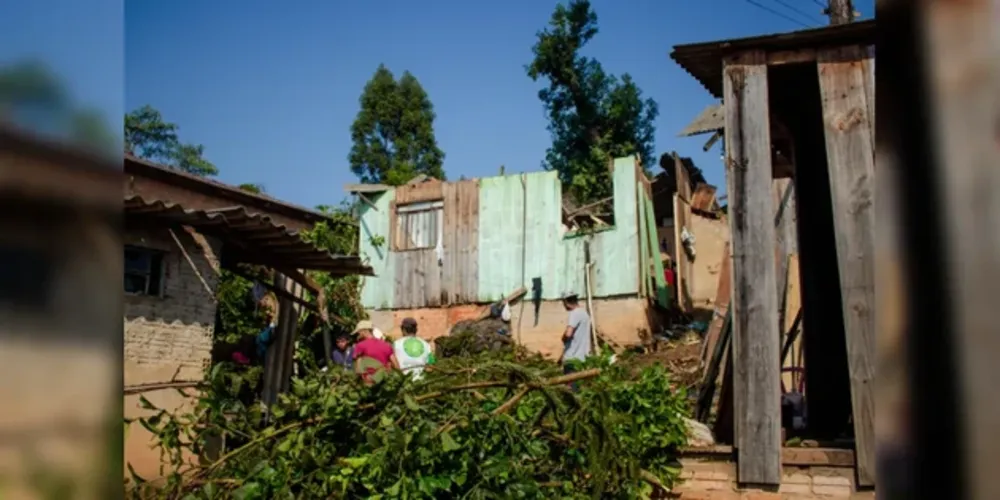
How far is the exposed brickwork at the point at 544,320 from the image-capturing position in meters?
17.4

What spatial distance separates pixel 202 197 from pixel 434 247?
203 inches

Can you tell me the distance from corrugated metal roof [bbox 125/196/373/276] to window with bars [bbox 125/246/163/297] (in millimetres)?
475

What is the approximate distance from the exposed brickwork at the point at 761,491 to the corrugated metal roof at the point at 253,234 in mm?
4178

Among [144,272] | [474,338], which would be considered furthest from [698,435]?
[474,338]

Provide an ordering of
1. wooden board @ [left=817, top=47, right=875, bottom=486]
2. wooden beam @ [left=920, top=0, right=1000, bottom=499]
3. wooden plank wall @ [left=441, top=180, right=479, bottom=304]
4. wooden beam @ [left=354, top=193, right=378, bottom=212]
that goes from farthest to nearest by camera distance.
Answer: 1. wooden beam @ [left=354, top=193, right=378, bottom=212]
2. wooden plank wall @ [left=441, top=180, right=479, bottom=304]
3. wooden board @ [left=817, top=47, right=875, bottom=486]
4. wooden beam @ [left=920, top=0, right=1000, bottom=499]

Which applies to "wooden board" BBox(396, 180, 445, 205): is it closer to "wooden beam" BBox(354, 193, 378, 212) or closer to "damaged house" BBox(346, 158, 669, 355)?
"damaged house" BBox(346, 158, 669, 355)

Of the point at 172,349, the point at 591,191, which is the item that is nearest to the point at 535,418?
the point at 172,349

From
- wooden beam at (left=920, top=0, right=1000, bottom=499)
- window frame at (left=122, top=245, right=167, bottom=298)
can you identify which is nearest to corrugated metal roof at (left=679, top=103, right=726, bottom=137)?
window frame at (left=122, top=245, right=167, bottom=298)

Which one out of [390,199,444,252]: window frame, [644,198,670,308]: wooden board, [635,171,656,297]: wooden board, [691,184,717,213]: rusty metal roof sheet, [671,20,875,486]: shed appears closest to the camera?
[671,20,875,486]: shed

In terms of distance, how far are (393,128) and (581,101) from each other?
31.6 feet

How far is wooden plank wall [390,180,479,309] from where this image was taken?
1889cm

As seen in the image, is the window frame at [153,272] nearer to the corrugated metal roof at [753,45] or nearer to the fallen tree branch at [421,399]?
the fallen tree branch at [421,399]

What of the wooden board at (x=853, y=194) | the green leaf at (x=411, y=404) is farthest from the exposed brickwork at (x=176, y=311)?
the wooden board at (x=853, y=194)

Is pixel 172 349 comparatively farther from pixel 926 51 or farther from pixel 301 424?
pixel 926 51
